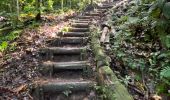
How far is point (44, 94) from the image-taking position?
16.4 feet

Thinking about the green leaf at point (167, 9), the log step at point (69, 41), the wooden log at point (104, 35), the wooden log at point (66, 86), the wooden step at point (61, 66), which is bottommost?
the wooden log at point (66, 86)

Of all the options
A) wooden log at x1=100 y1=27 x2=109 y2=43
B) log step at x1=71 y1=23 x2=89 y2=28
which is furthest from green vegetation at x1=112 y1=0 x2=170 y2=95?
log step at x1=71 y1=23 x2=89 y2=28

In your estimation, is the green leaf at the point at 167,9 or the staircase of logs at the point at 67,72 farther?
the staircase of logs at the point at 67,72

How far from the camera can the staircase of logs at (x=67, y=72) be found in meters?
4.98

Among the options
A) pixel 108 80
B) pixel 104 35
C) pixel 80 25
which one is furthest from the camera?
pixel 80 25

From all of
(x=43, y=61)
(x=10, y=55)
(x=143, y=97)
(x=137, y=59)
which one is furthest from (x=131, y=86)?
(x=10, y=55)

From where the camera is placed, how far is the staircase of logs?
16.3 feet

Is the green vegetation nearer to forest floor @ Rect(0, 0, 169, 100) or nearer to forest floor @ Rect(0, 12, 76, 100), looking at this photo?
forest floor @ Rect(0, 0, 169, 100)

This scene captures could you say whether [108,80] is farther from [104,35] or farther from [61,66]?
[104,35]

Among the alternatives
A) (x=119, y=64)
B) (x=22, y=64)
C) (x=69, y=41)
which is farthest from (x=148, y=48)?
(x=22, y=64)

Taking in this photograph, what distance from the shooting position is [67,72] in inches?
230

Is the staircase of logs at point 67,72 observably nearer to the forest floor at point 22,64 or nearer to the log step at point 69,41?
the log step at point 69,41

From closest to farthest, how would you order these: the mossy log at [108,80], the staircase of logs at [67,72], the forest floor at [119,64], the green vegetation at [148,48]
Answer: the mossy log at [108,80], the green vegetation at [148,48], the forest floor at [119,64], the staircase of logs at [67,72]

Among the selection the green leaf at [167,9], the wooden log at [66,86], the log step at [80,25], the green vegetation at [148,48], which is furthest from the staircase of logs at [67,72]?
the green leaf at [167,9]
